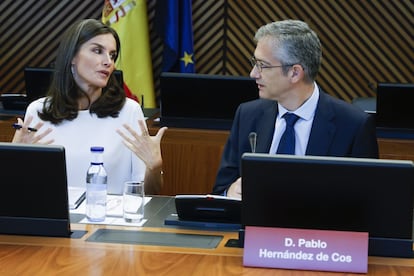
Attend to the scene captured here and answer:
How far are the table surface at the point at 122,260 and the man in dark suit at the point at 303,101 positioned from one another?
68cm

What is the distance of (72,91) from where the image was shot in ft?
12.6

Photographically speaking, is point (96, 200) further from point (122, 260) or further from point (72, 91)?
point (72, 91)

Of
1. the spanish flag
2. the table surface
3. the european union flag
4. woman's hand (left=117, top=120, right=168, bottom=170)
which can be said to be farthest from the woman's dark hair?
the european union flag

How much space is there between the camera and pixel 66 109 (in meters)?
3.79

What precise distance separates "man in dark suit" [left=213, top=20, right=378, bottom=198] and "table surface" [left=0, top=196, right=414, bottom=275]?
68cm

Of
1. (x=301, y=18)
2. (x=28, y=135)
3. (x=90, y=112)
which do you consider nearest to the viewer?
(x=28, y=135)

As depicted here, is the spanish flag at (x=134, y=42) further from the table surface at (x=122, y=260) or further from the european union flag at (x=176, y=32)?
the table surface at (x=122, y=260)

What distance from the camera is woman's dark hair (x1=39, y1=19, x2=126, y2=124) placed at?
12.4ft

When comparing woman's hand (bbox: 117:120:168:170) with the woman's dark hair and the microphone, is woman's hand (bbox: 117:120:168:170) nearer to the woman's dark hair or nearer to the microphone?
the woman's dark hair

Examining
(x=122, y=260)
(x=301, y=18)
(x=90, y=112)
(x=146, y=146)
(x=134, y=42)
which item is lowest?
(x=122, y=260)

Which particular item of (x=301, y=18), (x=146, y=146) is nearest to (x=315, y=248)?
(x=146, y=146)

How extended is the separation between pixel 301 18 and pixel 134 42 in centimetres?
142

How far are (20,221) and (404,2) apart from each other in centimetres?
483

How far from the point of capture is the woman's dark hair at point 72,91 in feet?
12.4
